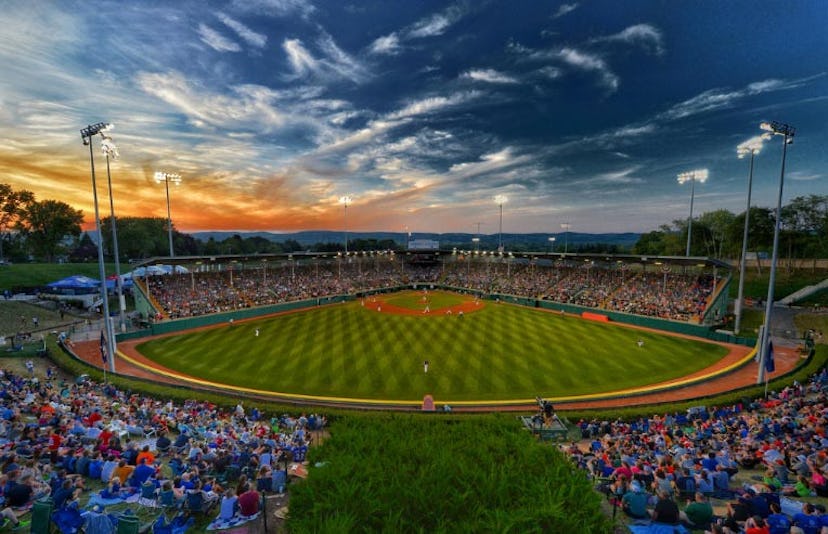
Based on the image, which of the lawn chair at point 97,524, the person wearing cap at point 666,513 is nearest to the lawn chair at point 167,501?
the lawn chair at point 97,524

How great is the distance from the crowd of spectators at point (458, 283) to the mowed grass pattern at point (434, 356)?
268 inches

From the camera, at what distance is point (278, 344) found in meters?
34.3

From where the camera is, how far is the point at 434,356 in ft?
102

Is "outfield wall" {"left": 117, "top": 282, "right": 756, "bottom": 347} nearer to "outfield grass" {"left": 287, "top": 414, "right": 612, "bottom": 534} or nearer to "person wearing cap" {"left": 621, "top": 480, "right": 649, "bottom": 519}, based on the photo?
"person wearing cap" {"left": 621, "top": 480, "right": 649, "bottom": 519}

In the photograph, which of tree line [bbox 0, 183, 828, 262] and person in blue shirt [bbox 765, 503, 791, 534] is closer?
person in blue shirt [bbox 765, 503, 791, 534]

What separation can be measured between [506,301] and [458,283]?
551 inches

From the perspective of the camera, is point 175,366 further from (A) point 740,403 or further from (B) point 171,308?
(A) point 740,403

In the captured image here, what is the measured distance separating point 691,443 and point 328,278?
57.0 metres

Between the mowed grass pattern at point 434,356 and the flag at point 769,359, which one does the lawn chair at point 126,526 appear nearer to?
the mowed grass pattern at point 434,356

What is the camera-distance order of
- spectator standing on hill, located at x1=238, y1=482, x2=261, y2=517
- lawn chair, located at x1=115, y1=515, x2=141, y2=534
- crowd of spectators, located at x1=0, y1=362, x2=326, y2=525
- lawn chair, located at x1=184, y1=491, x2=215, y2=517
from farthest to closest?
crowd of spectators, located at x1=0, y1=362, x2=326, y2=525 < lawn chair, located at x1=184, y1=491, x2=215, y2=517 < spectator standing on hill, located at x1=238, y1=482, x2=261, y2=517 < lawn chair, located at x1=115, y1=515, x2=141, y2=534

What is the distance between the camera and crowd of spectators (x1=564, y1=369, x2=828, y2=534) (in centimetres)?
803

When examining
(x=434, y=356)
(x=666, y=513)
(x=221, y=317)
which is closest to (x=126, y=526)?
(x=666, y=513)

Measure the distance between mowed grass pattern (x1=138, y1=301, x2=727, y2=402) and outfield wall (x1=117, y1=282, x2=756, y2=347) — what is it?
2.26 m

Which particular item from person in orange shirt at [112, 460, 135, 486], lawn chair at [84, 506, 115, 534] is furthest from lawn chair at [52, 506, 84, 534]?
person in orange shirt at [112, 460, 135, 486]
